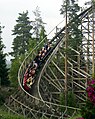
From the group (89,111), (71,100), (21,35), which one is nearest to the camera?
(89,111)

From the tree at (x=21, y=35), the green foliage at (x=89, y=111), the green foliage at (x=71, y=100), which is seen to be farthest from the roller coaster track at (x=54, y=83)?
the tree at (x=21, y=35)

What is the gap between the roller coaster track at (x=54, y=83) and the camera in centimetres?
2267

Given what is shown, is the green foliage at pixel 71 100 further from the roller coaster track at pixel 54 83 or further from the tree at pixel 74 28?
the tree at pixel 74 28

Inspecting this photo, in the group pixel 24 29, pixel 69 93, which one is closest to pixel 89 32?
pixel 69 93

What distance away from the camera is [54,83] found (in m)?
26.9

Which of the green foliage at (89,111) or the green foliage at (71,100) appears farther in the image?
the green foliage at (71,100)

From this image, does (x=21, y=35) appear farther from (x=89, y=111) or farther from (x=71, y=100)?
(x=89, y=111)

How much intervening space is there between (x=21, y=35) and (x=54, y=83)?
28365 mm

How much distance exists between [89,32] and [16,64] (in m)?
12.6

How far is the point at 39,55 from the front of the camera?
28.9m

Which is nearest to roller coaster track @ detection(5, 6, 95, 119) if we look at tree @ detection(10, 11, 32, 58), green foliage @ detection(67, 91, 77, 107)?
green foliage @ detection(67, 91, 77, 107)

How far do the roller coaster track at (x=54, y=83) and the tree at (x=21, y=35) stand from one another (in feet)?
70.6

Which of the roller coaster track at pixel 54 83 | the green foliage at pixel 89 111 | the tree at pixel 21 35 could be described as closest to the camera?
the green foliage at pixel 89 111

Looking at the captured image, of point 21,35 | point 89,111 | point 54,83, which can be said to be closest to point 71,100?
point 54,83
